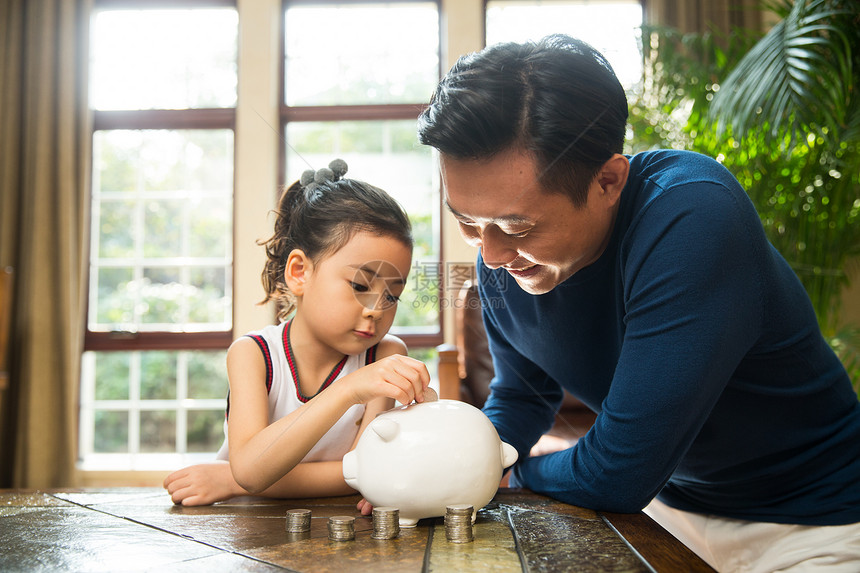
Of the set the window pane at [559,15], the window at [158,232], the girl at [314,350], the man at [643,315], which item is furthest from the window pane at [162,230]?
the man at [643,315]

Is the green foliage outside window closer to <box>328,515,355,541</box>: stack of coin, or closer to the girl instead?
the girl

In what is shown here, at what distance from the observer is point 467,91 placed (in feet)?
2.91

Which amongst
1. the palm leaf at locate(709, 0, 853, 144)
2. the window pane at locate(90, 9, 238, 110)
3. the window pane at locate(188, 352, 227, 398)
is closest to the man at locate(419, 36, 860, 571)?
the palm leaf at locate(709, 0, 853, 144)

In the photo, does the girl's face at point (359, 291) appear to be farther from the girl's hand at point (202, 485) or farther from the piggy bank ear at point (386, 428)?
the piggy bank ear at point (386, 428)

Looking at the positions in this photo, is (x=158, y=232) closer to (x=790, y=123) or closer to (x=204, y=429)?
(x=204, y=429)

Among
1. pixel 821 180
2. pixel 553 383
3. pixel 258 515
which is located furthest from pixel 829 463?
pixel 821 180

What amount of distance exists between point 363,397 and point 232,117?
3013mm

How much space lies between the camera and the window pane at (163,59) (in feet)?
11.9

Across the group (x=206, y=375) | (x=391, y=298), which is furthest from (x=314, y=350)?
(x=206, y=375)

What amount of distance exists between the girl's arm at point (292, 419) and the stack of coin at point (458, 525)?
18 cm

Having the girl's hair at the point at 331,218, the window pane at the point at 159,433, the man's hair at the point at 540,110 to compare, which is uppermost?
the man's hair at the point at 540,110

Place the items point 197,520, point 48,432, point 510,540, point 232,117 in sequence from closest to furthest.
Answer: point 510,540
point 197,520
point 48,432
point 232,117

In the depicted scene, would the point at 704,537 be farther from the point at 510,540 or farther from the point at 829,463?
the point at 510,540

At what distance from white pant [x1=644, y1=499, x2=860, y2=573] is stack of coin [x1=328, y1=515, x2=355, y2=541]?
738mm
